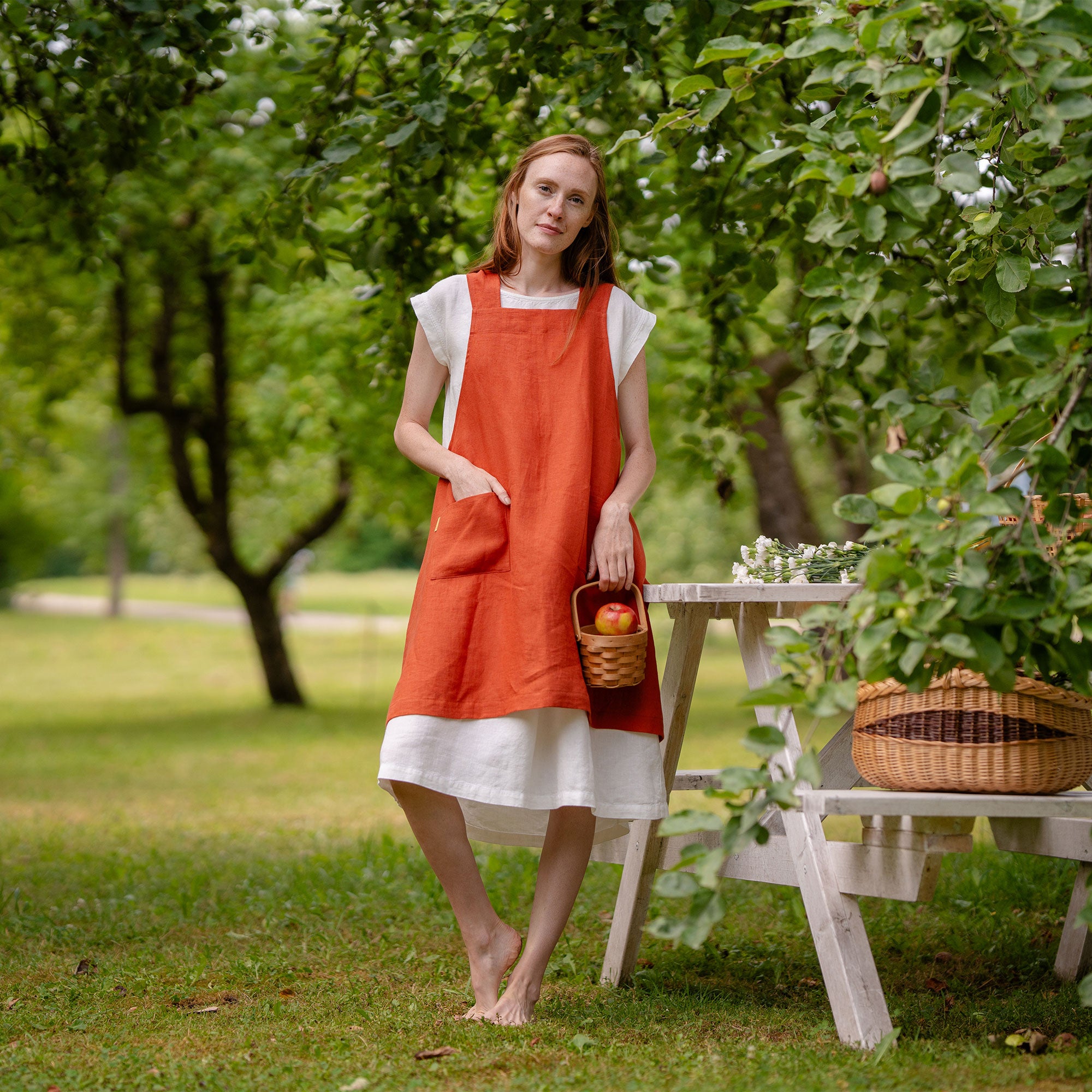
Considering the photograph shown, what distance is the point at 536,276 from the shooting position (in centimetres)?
297

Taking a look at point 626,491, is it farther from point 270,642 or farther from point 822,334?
point 270,642

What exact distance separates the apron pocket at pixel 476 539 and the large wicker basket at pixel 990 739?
3.04 ft

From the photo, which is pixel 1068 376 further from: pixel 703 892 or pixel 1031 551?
pixel 703 892

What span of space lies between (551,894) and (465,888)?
7.7 inches

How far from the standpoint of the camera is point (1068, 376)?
2.04 metres

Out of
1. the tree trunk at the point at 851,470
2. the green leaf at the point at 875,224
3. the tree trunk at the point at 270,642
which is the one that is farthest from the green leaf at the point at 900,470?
the tree trunk at the point at 270,642

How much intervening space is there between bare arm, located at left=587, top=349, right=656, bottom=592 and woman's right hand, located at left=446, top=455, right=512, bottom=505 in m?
0.23

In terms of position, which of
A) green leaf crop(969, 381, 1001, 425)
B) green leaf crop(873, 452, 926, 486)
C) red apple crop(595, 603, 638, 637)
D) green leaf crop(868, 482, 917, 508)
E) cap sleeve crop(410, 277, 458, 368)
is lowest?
red apple crop(595, 603, 638, 637)

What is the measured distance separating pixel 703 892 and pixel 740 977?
1643 millimetres

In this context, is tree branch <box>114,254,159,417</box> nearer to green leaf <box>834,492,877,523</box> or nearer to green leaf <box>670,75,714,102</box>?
green leaf <box>670,75,714,102</box>

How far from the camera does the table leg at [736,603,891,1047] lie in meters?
2.58

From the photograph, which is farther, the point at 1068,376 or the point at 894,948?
the point at 894,948

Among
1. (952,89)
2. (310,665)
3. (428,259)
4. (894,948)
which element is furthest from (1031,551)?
(310,665)

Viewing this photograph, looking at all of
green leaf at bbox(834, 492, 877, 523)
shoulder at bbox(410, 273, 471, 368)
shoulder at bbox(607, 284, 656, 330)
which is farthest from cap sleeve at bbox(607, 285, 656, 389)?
green leaf at bbox(834, 492, 877, 523)
